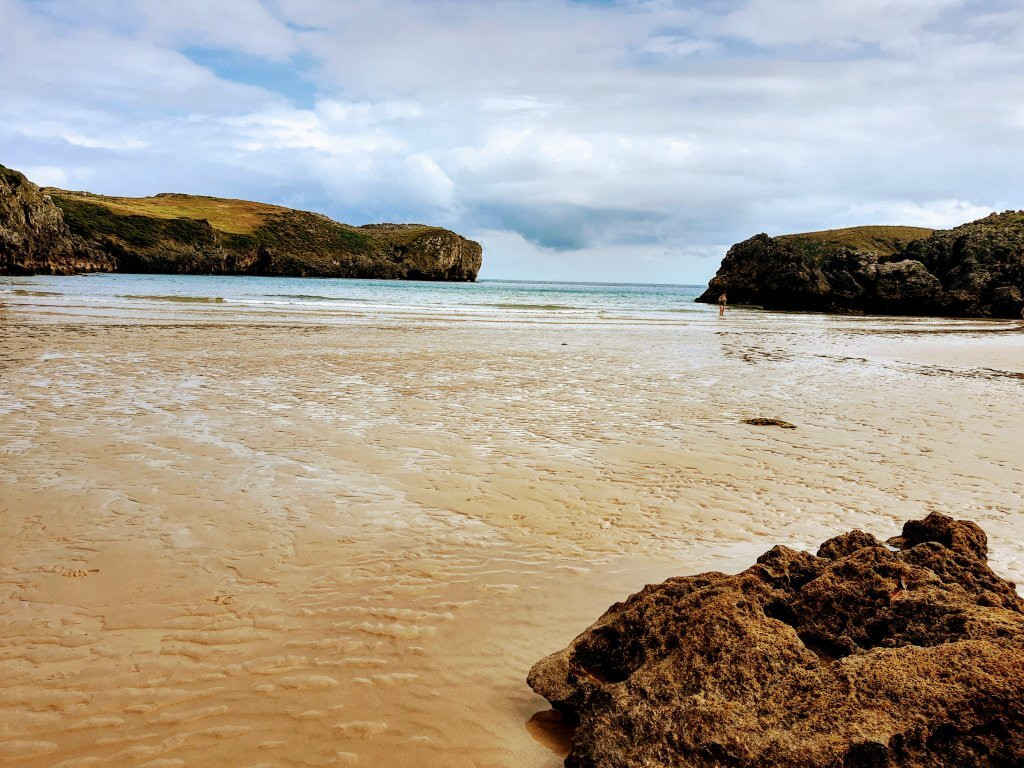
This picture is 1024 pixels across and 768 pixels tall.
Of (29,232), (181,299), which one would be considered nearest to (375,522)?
(181,299)

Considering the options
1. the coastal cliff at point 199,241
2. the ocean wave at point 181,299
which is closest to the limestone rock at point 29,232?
the coastal cliff at point 199,241

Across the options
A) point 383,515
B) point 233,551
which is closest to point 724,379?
point 383,515

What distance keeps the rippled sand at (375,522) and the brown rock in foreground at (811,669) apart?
507 mm

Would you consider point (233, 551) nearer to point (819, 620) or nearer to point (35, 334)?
point (819, 620)

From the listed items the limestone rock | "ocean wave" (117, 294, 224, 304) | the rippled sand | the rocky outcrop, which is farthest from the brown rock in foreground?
the rocky outcrop

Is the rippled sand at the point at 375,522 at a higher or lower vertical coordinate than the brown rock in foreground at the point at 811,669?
lower

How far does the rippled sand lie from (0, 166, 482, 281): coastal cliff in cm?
7478

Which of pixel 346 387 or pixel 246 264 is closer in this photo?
pixel 346 387

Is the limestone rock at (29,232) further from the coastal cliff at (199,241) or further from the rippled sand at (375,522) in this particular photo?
the rippled sand at (375,522)

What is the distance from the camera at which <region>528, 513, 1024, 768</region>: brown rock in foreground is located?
2250 mm

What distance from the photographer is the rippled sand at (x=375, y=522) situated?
3.25 m

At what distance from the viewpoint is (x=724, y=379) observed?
14750 millimetres

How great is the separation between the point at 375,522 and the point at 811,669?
157 inches

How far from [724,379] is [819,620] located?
12.0 meters
